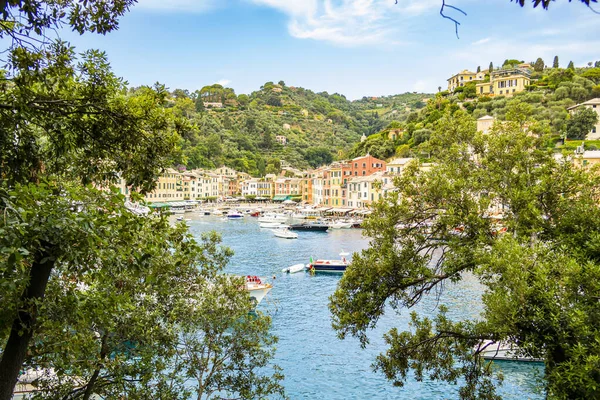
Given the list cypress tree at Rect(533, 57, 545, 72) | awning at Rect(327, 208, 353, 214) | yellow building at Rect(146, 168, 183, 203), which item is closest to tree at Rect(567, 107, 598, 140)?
awning at Rect(327, 208, 353, 214)

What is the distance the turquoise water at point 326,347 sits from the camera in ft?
47.9

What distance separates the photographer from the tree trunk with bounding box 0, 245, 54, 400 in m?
4.10

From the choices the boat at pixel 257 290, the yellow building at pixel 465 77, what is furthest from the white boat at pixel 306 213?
the yellow building at pixel 465 77

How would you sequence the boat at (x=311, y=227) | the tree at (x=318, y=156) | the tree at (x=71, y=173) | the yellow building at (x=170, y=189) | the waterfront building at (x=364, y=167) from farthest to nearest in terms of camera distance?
the tree at (x=318, y=156), the yellow building at (x=170, y=189), the waterfront building at (x=364, y=167), the boat at (x=311, y=227), the tree at (x=71, y=173)

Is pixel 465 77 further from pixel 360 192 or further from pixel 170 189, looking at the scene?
pixel 170 189

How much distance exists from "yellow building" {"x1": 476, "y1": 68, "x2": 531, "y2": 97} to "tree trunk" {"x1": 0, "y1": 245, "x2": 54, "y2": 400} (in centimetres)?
8765

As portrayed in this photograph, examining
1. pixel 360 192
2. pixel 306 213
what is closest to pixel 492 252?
pixel 360 192

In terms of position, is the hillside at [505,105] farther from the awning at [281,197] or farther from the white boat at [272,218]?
the white boat at [272,218]

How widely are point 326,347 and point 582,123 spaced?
184ft

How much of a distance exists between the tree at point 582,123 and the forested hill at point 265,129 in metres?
54.3

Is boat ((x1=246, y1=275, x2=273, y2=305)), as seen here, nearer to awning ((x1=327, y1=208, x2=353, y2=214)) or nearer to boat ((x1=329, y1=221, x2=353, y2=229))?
boat ((x1=329, y1=221, x2=353, y2=229))

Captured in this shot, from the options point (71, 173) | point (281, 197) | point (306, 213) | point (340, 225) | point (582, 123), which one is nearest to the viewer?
point (71, 173)

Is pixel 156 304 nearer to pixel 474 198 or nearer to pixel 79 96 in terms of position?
pixel 79 96

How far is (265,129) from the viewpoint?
5389 inches
